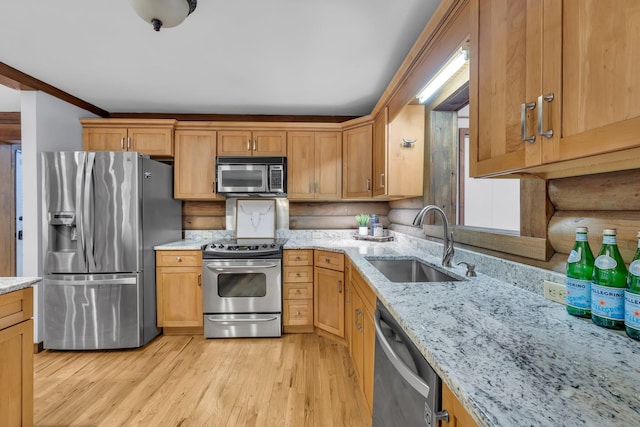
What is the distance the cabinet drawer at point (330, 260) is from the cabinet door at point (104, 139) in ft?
7.87

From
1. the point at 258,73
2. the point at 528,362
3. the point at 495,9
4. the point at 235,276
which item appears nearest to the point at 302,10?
the point at 258,73

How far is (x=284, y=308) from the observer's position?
2938 mm

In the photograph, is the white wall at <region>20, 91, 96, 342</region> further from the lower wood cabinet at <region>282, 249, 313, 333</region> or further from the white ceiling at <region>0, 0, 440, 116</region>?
the lower wood cabinet at <region>282, 249, 313, 333</region>

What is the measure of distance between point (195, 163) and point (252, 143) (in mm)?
664

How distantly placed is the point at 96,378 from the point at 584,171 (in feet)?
10.4

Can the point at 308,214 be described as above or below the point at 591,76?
below

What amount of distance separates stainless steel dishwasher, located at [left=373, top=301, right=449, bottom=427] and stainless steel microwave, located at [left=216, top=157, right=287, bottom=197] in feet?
6.91

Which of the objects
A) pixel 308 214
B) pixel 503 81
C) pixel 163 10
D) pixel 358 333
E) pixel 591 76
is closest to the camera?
pixel 591 76

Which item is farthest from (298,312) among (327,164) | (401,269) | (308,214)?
(327,164)

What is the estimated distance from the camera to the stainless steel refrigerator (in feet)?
8.40

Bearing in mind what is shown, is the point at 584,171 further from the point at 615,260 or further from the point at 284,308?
the point at 284,308

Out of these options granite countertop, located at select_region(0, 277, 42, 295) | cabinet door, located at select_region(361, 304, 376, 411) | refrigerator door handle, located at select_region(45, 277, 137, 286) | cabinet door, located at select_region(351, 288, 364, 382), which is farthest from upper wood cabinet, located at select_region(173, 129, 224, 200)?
cabinet door, located at select_region(361, 304, 376, 411)

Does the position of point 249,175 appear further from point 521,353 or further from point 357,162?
point 521,353

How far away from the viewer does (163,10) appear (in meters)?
1.52
